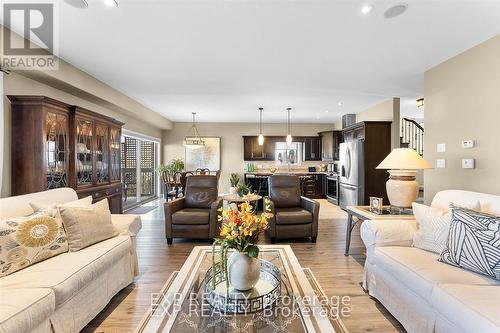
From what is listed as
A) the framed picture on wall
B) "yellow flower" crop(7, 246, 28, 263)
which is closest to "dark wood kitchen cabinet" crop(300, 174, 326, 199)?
the framed picture on wall

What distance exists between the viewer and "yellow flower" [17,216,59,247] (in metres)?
1.82

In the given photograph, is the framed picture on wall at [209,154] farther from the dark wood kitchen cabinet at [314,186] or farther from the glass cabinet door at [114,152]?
the glass cabinet door at [114,152]

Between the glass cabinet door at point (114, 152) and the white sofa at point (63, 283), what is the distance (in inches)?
70.9

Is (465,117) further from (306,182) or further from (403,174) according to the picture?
(306,182)

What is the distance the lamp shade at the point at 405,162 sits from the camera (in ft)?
9.45

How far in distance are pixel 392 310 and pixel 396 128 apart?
444 centimetres

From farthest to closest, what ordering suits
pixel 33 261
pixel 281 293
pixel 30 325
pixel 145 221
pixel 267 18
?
pixel 145 221
pixel 267 18
pixel 33 261
pixel 281 293
pixel 30 325

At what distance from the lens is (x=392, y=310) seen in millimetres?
2039

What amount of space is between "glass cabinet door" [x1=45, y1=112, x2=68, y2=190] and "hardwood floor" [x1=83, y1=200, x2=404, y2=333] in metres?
1.44

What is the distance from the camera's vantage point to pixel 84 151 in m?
3.69

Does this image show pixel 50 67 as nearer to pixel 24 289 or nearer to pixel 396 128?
pixel 24 289

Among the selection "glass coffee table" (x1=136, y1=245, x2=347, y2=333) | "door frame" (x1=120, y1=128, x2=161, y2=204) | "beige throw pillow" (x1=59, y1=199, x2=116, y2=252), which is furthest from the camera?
"door frame" (x1=120, y1=128, x2=161, y2=204)

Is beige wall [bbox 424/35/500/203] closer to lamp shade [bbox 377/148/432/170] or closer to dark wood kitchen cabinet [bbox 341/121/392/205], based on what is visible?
lamp shade [bbox 377/148/432/170]

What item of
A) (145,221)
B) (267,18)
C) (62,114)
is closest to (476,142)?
(267,18)
